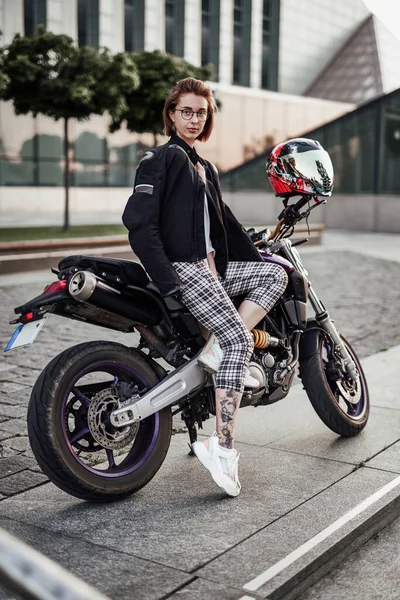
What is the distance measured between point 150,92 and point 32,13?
73.6ft

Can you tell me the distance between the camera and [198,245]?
372 cm

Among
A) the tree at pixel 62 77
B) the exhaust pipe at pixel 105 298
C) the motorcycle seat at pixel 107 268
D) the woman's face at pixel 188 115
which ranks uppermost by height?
the tree at pixel 62 77

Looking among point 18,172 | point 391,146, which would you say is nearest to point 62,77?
point 391,146

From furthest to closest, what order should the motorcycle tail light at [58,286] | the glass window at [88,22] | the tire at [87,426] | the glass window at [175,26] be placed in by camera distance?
the glass window at [175,26]
the glass window at [88,22]
the motorcycle tail light at [58,286]
the tire at [87,426]

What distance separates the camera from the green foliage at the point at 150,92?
21.4 meters

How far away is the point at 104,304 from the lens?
11.5ft

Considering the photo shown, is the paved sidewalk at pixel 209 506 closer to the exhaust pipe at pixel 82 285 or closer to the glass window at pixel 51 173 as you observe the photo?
the exhaust pipe at pixel 82 285

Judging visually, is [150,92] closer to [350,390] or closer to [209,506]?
[350,390]

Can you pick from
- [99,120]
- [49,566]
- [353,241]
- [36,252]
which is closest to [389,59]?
[99,120]

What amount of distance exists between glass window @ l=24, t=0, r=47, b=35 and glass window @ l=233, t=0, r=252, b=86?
14522 millimetres

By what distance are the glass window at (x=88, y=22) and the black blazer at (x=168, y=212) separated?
4158 centimetres

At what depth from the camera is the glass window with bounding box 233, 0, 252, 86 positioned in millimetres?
51750

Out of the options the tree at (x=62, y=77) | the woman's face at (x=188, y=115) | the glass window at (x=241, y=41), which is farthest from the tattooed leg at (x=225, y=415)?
the glass window at (x=241, y=41)

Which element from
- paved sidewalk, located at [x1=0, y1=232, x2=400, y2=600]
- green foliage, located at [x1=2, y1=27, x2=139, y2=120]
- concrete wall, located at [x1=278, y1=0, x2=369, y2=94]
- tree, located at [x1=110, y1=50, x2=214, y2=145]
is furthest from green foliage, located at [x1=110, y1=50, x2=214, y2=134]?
concrete wall, located at [x1=278, y1=0, x2=369, y2=94]
